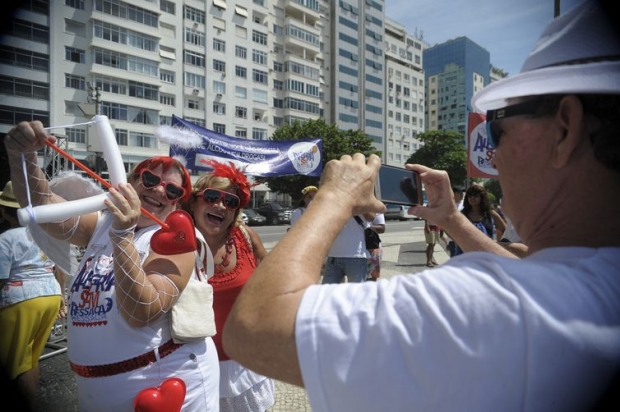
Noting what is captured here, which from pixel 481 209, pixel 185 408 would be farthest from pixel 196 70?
pixel 185 408

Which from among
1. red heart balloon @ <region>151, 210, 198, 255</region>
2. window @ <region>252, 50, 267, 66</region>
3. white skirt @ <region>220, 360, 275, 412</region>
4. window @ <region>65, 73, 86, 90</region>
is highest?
window @ <region>252, 50, 267, 66</region>

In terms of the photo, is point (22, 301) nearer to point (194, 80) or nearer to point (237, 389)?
point (237, 389)

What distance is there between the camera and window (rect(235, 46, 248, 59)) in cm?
4397

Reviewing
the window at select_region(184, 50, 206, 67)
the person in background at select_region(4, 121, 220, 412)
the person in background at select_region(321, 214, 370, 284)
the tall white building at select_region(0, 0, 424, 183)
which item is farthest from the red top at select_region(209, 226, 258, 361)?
the window at select_region(184, 50, 206, 67)

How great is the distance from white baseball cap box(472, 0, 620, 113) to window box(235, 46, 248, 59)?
154ft

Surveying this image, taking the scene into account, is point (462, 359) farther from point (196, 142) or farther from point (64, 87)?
point (64, 87)

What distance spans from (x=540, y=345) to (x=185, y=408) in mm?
1704

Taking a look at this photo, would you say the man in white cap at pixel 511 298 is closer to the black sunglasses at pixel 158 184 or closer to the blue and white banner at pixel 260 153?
the black sunglasses at pixel 158 184

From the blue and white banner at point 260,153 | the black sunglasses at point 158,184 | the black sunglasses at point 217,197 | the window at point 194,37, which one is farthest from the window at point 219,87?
the black sunglasses at point 158,184

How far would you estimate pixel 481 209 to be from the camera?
5457mm

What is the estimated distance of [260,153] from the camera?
22.8 feet

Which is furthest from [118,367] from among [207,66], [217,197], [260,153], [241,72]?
[241,72]

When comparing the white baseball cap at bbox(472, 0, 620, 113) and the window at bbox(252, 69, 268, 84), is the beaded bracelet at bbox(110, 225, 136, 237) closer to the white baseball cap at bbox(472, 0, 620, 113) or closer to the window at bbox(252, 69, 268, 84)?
the white baseball cap at bbox(472, 0, 620, 113)

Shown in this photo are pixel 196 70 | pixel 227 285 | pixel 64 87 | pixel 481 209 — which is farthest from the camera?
pixel 196 70
